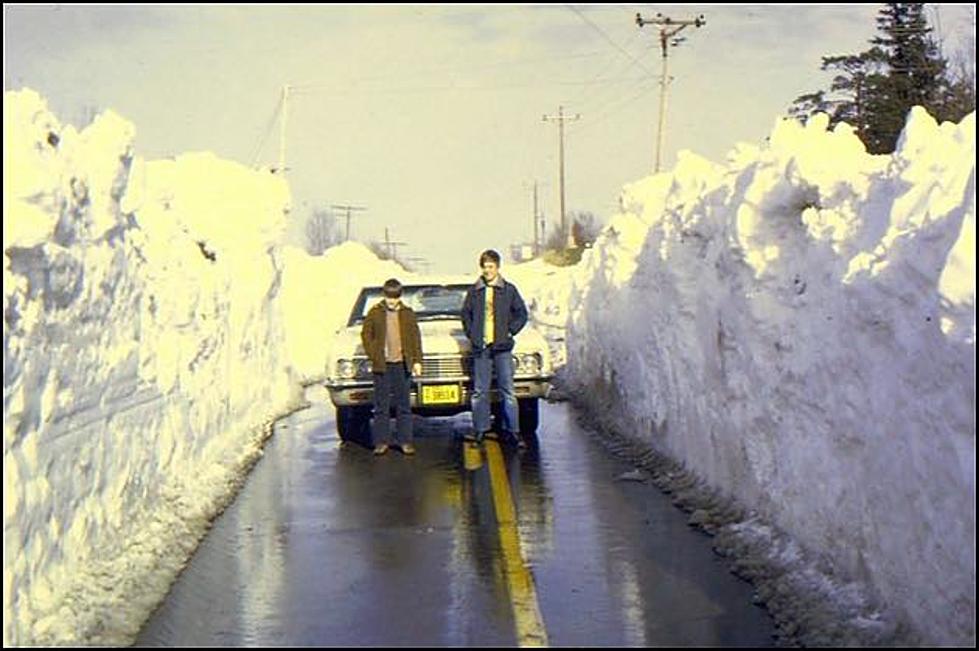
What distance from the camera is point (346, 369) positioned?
15938 mm

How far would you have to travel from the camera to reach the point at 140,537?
9.63 metres

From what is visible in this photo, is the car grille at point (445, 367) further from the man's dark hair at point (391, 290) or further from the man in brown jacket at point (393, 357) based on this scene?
the man's dark hair at point (391, 290)

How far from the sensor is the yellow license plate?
15680 mm

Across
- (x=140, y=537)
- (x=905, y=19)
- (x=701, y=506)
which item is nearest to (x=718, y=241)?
(x=701, y=506)

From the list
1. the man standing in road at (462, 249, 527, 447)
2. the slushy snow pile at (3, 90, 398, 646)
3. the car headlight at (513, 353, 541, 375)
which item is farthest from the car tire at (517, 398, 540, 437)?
the slushy snow pile at (3, 90, 398, 646)

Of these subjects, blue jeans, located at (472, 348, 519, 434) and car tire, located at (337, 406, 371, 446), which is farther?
car tire, located at (337, 406, 371, 446)

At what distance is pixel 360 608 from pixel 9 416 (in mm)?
2156

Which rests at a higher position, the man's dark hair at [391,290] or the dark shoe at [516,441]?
the man's dark hair at [391,290]

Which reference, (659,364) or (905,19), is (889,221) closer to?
(659,364)

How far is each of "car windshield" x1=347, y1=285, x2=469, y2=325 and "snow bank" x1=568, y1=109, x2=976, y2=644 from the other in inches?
137

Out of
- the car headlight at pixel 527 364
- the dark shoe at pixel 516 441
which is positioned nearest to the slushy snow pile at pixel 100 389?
the dark shoe at pixel 516 441

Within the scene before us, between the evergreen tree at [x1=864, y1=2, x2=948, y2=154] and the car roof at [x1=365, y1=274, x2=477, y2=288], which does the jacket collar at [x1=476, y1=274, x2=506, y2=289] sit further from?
the evergreen tree at [x1=864, y1=2, x2=948, y2=154]

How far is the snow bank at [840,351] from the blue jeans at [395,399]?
235 centimetres

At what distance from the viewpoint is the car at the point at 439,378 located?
15.7m
